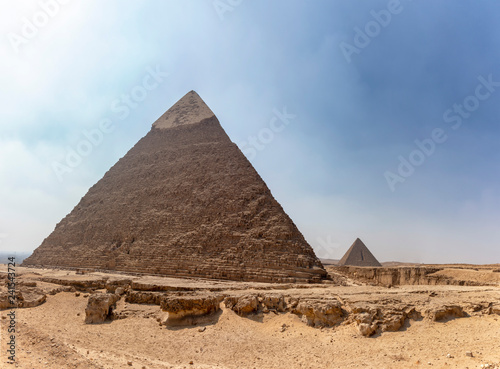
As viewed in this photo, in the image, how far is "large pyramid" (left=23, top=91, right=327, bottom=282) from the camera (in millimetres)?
14633

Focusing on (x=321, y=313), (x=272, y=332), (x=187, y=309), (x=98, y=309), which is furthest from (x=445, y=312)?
(x=98, y=309)

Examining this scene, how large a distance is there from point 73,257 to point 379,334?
20981 mm

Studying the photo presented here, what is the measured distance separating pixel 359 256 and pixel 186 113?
25185mm

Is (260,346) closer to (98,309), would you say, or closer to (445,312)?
(445,312)

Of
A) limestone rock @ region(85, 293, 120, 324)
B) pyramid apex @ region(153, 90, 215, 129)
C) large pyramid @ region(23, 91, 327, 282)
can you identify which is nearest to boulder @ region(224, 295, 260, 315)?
limestone rock @ region(85, 293, 120, 324)

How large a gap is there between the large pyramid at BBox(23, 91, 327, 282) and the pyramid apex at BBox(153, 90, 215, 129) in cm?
13

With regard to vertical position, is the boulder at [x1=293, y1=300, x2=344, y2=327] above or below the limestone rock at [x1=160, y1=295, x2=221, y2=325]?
above

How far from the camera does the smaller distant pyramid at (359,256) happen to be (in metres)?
34.9

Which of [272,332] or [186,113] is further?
[186,113]

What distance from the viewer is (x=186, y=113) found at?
27812 millimetres

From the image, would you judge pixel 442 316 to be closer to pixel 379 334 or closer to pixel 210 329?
pixel 379 334

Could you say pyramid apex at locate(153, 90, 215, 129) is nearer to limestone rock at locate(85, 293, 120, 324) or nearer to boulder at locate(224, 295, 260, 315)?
limestone rock at locate(85, 293, 120, 324)

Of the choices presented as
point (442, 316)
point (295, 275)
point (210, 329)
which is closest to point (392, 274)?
point (295, 275)

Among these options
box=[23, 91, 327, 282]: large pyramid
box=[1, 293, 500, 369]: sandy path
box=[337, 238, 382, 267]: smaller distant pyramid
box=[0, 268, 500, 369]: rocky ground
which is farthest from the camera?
box=[337, 238, 382, 267]: smaller distant pyramid
